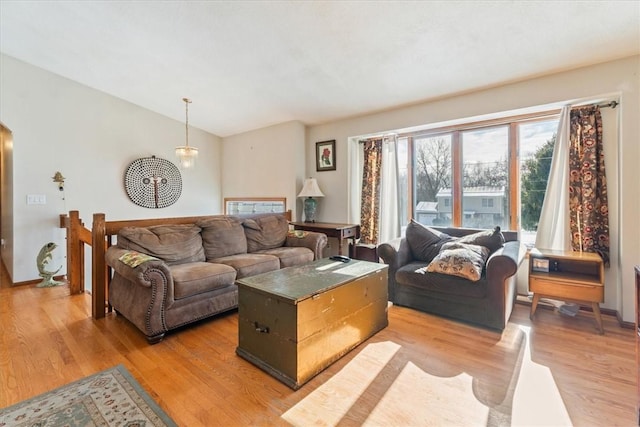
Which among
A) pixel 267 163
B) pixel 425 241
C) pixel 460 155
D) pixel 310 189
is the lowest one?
pixel 425 241

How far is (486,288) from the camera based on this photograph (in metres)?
2.46

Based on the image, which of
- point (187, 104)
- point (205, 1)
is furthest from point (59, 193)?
point (205, 1)

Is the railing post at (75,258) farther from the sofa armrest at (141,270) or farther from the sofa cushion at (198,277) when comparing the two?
the sofa cushion at (198,277)

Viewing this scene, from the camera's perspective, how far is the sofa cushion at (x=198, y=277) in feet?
7.83

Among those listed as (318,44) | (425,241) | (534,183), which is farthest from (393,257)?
(318,44)

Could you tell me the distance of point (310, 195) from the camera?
174 inches

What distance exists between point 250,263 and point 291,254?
2.02 ft

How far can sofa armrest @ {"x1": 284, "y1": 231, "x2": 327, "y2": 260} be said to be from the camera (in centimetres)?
377

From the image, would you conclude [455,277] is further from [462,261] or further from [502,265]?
[502,265]

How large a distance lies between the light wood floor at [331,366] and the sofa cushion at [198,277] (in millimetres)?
358

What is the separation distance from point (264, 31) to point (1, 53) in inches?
137

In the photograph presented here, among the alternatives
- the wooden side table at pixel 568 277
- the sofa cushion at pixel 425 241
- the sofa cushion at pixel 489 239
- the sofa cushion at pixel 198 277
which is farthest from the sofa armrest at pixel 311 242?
the wooden side table at pixel 568 277

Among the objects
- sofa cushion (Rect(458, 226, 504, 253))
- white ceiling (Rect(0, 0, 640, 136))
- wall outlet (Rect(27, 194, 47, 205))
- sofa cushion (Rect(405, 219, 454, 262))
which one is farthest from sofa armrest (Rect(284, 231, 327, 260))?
wall outlet (Rect(27, 194, 47, 205))

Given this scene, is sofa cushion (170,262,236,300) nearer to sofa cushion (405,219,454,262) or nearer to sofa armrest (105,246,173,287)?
sofa armrest (105,246,173,287)
